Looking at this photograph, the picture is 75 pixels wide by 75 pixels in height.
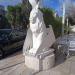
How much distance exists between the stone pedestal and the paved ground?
0.15 metres

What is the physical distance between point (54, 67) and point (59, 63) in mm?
442

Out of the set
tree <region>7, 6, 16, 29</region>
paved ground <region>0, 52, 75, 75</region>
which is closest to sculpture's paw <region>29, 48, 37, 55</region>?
paved ground <region>0, 52, 75, 75</region>

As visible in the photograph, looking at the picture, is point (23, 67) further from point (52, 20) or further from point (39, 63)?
point (52, 20)

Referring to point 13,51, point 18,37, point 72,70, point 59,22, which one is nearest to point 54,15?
point 59,22

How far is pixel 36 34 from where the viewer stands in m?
5.34

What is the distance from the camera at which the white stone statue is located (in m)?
5.12

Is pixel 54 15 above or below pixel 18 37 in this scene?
above

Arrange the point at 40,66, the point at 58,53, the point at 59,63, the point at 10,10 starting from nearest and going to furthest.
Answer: the point at 40,66, the point at 59,63, the point at 58,53, the point at 10,10

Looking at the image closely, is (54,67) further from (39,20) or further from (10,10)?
(10,10)

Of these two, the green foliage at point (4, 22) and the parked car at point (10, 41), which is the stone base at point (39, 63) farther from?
the green foliage at point (4, 22)

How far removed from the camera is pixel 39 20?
5160 millimetres

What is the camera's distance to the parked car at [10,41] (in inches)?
271

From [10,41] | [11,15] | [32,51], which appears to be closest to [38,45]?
[32,51]

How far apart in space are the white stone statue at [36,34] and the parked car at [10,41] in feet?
4.86
